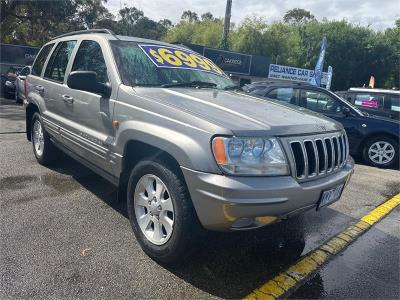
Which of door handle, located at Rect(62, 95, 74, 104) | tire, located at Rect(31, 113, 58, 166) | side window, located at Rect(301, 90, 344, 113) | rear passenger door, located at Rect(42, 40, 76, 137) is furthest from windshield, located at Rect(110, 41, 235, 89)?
side window, located at Rect(301, 90, 344, 113)

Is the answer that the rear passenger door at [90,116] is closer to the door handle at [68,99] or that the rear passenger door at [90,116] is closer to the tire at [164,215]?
the door handle at [68,99]

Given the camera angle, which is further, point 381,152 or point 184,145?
point 381,152

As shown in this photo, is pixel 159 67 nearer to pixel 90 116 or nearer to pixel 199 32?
pixel 90 116

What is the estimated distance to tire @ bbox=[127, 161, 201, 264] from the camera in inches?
104

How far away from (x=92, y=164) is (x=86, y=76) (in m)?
1.01

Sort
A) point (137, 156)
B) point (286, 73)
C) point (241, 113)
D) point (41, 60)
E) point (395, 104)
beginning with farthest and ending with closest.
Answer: point (286, 73)
point (395, 104)
point (41, 60)
point (137, 156)
point (241, 113)

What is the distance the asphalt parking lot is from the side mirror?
127 cm

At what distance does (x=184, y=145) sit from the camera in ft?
8.46

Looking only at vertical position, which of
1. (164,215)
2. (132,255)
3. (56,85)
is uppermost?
(56,85)

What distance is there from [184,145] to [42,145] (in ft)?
11.4

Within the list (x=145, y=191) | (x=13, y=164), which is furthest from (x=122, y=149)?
(x=13, y=164)

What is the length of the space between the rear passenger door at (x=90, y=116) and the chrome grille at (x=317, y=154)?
5.46ft

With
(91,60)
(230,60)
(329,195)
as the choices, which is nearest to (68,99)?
(91,60)

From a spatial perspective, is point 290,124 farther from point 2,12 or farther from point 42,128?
point 2,12
